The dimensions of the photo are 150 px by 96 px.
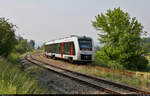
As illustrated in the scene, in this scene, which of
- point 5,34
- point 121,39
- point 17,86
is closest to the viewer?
point 17,86

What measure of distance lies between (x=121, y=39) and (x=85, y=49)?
34.4 ft

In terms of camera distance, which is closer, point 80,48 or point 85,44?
point 80,48

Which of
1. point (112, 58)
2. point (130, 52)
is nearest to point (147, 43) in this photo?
point (130, 52)

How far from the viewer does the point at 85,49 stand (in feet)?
58.6

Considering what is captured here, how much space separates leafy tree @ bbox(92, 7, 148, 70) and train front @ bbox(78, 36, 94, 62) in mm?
8999

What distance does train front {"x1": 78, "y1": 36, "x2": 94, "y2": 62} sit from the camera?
17.6 m

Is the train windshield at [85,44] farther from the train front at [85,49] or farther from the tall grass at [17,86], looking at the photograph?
the tall grass at [17,86]

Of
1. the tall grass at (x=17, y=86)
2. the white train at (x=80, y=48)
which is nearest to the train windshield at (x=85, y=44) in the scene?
the white train at (x=80, y=48)

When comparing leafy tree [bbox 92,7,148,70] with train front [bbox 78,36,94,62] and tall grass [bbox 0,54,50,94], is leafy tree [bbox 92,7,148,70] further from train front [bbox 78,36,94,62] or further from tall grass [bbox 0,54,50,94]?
tall grass [bbox 0,54,50,94]

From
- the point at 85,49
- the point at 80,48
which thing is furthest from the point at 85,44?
the point at 80,48

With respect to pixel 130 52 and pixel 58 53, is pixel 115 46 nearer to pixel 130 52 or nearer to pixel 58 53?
pixel 130 52

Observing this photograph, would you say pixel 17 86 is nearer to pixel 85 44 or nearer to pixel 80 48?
pixel 80 48

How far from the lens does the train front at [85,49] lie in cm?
1756

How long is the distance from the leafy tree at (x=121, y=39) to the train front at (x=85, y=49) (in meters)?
9.00
